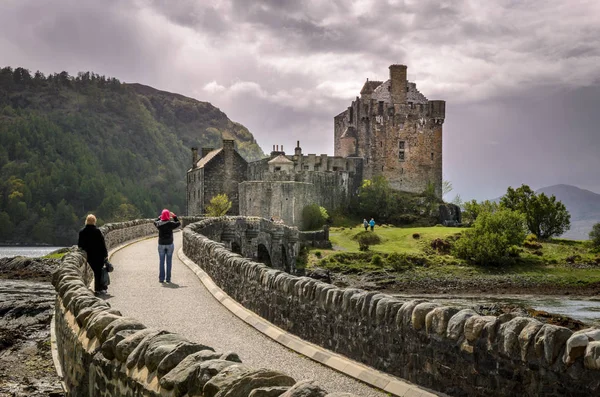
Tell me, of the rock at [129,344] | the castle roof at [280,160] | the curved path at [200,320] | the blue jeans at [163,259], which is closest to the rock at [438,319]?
→ the curved path at [200,320]

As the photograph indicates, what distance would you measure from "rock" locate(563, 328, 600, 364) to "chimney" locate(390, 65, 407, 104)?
78.2 m

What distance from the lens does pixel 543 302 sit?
4659 cm

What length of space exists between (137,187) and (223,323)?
14056 centimetres

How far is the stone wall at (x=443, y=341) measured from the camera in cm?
638

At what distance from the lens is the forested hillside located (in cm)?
12119

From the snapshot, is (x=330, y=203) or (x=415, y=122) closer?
(x=330, y=203)

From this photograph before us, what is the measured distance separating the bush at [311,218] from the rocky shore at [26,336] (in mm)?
31636

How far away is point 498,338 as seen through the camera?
23.1ft

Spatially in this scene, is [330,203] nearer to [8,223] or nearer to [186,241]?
[186,241]

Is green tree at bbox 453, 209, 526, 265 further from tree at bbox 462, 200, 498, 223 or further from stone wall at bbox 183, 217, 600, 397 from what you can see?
stone wall at bbox 183, 217, 600, 397

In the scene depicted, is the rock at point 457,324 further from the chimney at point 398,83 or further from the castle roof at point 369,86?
the castle roof at point 369,86

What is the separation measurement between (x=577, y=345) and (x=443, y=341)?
5.67 feet

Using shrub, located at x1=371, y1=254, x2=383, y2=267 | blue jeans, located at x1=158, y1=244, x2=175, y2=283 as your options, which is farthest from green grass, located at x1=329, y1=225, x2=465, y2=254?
blue jeans, located at x1=158, y1=244, x2=175, y2=283

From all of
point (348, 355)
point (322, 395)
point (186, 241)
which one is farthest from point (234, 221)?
point (322, 395)
